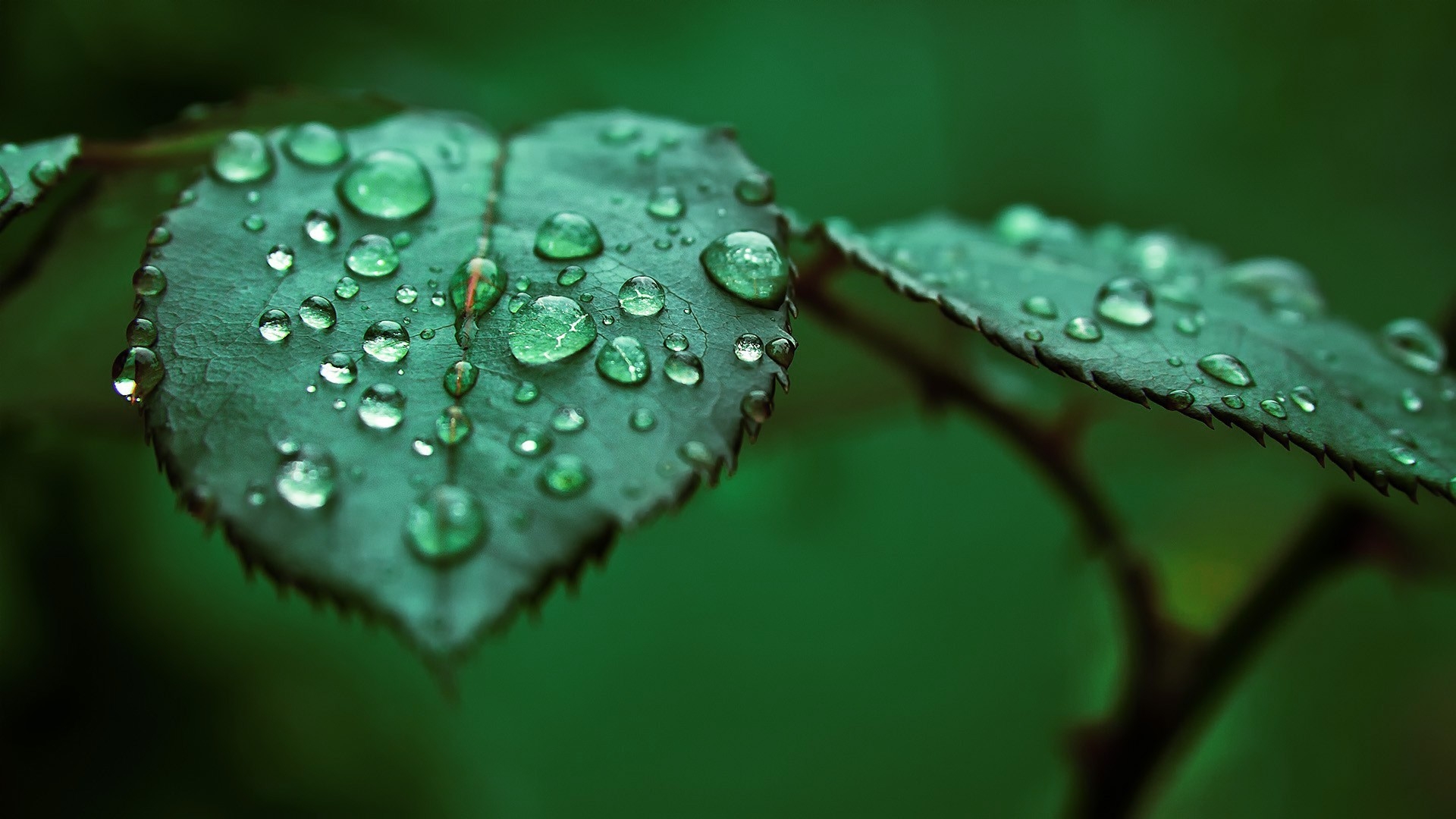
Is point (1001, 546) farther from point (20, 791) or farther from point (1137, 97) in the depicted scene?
point (20, 791)

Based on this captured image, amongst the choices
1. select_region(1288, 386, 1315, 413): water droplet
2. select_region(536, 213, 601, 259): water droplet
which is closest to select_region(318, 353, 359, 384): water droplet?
select_region(536, 213, 601, 259): water droplet

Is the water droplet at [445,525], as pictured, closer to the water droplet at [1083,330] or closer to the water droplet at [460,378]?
the water droplet at [460,378]

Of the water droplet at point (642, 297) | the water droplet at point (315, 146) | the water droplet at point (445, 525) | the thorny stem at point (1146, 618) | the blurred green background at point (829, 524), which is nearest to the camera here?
the water droplet at point (445, 525)

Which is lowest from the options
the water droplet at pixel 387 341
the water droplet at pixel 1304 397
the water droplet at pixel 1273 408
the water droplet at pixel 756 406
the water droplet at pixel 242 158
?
the water droplet at pixel 387 341

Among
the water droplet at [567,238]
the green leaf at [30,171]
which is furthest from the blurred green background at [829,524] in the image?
the water droplet at [567,238]

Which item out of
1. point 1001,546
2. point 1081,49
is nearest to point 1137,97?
point 1081,49

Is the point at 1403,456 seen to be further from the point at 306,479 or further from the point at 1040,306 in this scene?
the point at 306,479

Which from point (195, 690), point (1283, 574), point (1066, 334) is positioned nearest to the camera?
point (1066, 334)
